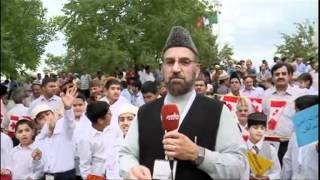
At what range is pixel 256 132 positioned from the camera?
6223 mm

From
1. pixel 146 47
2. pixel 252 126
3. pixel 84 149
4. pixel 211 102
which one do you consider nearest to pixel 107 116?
pixel 84 149

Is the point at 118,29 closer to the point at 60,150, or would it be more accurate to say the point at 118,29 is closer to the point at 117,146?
the point at 60,150

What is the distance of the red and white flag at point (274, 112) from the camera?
278 inches

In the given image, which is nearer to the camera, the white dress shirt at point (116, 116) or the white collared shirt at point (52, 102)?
the white dress shirt at point (116, 116)

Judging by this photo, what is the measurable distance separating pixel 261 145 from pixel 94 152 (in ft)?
6.09

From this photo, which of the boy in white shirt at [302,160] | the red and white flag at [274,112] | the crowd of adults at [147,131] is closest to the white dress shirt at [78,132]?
the crowd of adults at [147,131]

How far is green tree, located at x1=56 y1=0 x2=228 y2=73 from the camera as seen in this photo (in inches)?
988

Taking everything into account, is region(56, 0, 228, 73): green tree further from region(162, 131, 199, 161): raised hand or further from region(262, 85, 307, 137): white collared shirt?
region(162, 131, 199, 161): raised hand

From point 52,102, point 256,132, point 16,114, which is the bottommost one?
point 256,132

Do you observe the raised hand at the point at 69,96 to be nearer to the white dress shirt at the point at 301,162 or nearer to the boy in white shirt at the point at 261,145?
the boy in white shirt at the point at 261,145

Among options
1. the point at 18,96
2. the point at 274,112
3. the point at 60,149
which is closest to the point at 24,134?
the point at 60,149

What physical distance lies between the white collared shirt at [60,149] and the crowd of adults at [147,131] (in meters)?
0.01

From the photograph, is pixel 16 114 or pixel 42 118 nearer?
pixel 42 118

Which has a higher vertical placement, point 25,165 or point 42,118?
point 42,118
